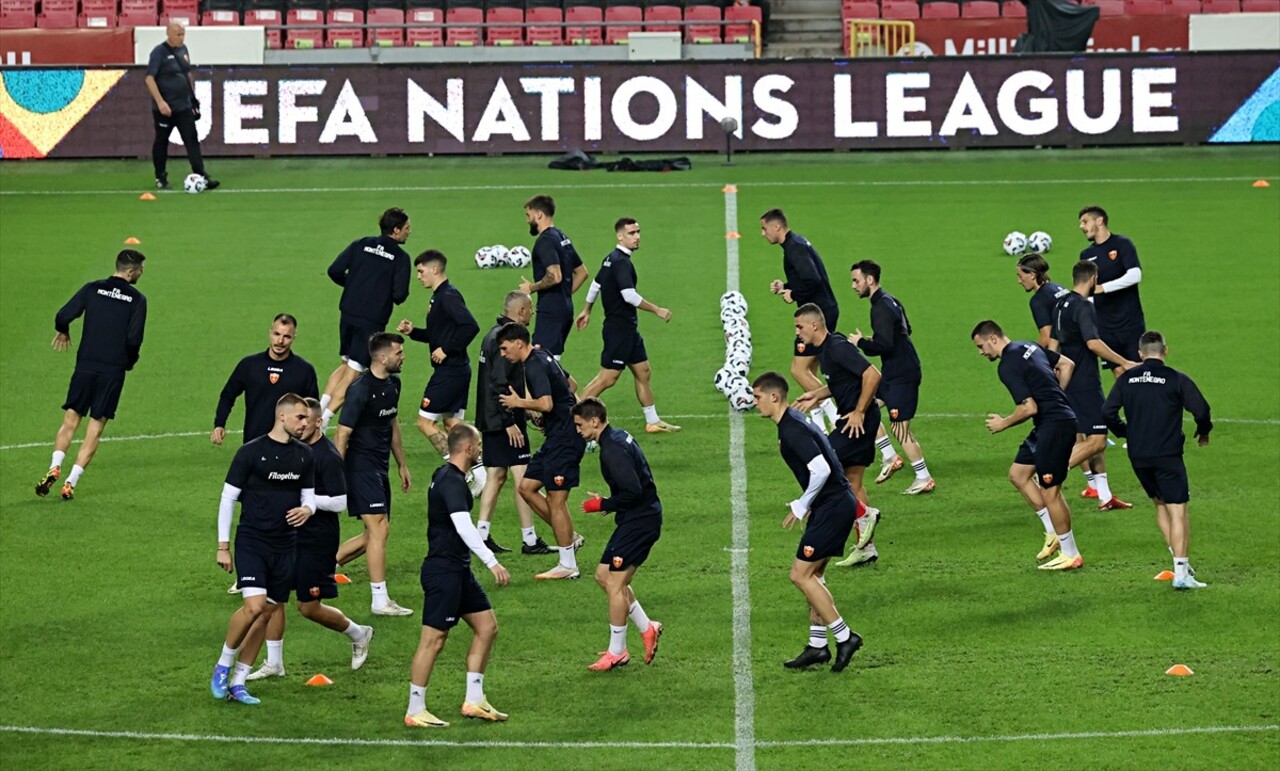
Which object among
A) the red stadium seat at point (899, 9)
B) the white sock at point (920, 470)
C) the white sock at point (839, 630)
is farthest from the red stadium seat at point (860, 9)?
the white sock at point (839, 630)

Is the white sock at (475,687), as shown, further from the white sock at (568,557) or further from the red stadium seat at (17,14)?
the red stadium seat at (17,14)

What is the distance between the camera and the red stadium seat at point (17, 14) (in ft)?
148

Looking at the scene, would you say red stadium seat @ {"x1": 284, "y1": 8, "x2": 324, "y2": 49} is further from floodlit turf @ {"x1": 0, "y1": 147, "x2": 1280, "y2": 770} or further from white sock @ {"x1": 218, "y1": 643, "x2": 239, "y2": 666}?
white sock @ {"x1": 218, "y1": 643, "x2": 239, "y2": 666}

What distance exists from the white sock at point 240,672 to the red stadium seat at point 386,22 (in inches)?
1274

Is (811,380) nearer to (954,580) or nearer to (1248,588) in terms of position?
(954,580)

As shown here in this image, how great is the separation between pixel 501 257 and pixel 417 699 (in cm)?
1682

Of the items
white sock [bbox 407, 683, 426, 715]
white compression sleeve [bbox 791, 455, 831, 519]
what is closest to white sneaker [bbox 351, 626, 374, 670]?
white sock [bbox 407, 683, 426, 715]

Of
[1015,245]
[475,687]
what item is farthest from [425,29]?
[475,687]

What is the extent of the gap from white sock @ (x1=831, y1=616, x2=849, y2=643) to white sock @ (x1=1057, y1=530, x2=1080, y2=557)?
10.5 ft

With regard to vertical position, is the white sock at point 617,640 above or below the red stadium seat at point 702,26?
below

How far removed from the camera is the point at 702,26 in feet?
148

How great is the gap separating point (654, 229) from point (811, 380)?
36.5 feet

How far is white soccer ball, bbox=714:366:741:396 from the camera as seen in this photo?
2339 centimetres

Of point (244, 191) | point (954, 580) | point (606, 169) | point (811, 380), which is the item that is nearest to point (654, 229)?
point (606, 169)
